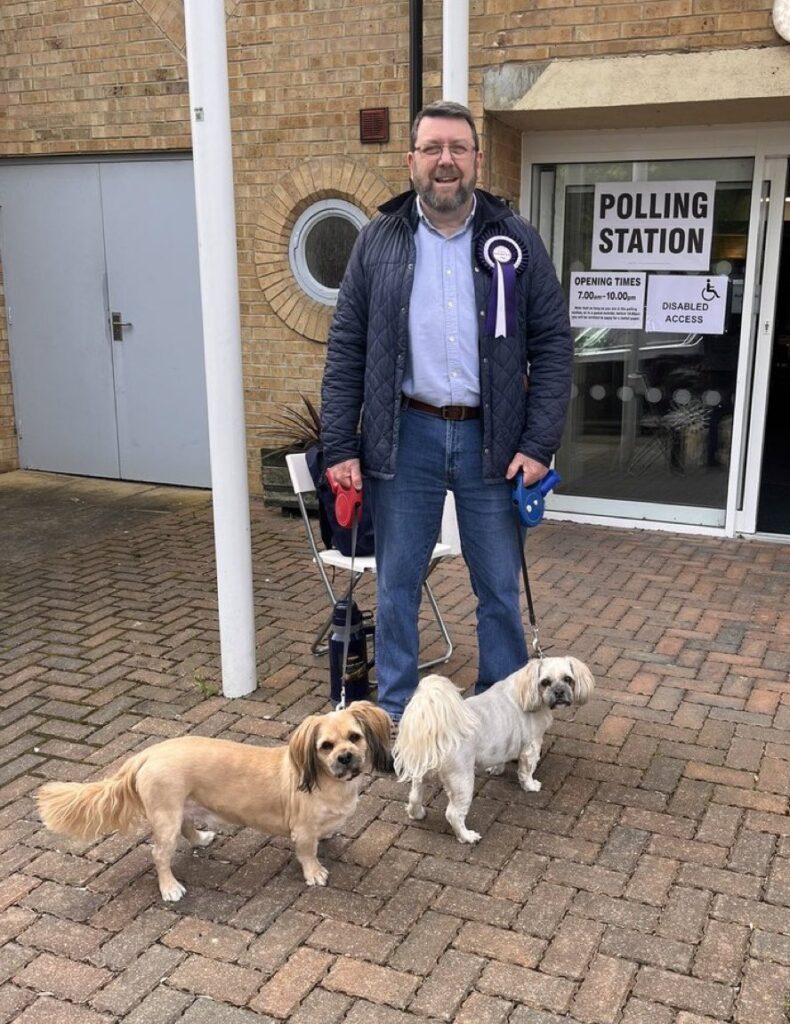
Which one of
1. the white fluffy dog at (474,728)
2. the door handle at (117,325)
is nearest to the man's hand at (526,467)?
the white fluffy dog at (474,728)

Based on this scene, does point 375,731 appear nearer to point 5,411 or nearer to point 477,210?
point 477,210

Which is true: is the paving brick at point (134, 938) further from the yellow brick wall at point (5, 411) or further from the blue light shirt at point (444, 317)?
the yellow brick wall at point (5, 411)

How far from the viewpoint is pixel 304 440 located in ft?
24.2

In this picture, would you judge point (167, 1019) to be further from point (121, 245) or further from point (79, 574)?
point (121, 245)

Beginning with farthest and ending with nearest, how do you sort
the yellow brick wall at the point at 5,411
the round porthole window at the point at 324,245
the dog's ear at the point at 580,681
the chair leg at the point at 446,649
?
1. the yellow brick wall at the point at 5,411
2. the round porthole window at the point at 324,245
3. the chair leg at the point at 446,649
4. the dog's ear at the point at 580,681

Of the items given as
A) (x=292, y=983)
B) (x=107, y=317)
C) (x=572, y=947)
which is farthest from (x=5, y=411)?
(x=572, y=947)

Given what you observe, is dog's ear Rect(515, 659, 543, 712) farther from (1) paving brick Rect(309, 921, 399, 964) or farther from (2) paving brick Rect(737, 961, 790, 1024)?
(2) paving brick Rect(737, 961, 790, 1024)

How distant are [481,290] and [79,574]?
3.73m

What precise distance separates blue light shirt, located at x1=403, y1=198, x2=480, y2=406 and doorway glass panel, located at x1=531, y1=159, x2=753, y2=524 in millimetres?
3621

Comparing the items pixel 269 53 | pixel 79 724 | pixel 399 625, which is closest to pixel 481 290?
pixel 399 625

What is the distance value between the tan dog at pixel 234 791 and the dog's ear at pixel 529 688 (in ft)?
1.97

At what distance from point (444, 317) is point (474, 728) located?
1432mm

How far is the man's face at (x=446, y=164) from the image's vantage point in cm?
342

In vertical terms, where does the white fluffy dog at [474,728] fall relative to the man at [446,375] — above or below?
below
